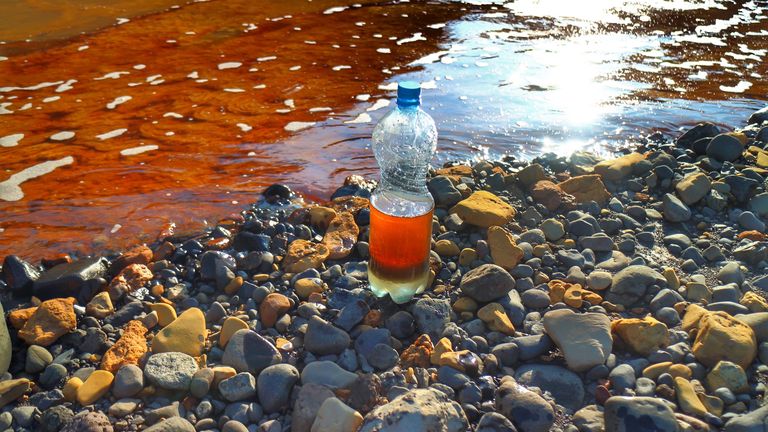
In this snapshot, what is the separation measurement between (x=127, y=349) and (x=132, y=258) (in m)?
0.83

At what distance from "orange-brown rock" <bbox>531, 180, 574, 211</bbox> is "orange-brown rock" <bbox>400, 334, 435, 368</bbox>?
60.8 inches

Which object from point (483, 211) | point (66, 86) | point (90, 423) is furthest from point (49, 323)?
point (66, 86)

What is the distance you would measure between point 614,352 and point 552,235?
0.99 metres

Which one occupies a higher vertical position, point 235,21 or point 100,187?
point 235,21

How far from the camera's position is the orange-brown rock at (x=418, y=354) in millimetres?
2572

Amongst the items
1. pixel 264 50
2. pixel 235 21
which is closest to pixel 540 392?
pixel 264 50

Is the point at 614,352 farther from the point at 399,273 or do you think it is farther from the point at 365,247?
the point at 365,247

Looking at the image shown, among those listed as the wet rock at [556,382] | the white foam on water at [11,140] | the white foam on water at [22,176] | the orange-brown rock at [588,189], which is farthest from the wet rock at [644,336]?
the white foam on water at [11,140]

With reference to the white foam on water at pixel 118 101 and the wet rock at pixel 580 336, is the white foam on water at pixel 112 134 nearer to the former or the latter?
the white foam on water at pixel 118 101

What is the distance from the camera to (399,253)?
2857 millimetres

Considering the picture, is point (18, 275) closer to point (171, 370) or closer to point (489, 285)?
point (171, 370)

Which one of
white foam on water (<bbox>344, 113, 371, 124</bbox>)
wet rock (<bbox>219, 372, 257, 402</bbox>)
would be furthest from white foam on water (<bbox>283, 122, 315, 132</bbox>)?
wet rock (<bbox>219, 372, 257, 402</bbox>)

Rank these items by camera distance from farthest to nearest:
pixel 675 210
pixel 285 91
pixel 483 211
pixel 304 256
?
pixel 285 91 → pixel 675 210 → pixel 483 211 → pixel 304 256

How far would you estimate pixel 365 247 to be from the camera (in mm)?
3381
